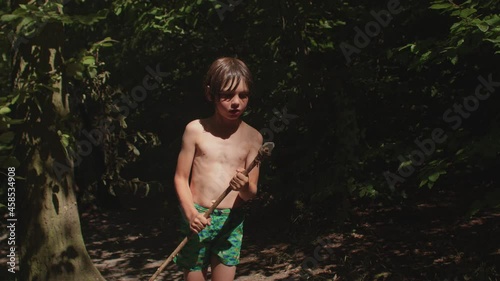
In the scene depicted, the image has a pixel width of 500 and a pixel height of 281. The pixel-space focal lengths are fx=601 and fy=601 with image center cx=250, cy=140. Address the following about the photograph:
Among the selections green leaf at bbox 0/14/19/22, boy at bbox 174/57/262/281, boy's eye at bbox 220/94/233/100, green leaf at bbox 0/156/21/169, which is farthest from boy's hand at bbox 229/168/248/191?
green leaf at bbox 0/14/19/22

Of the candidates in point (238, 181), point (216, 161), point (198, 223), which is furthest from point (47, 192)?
point (238, 181)

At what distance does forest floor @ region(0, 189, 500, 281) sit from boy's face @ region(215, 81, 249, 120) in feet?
10.1

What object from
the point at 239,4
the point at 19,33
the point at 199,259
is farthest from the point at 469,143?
the point at 239,4

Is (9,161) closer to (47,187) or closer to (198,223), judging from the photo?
(198,223)

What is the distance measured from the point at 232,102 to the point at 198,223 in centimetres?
67

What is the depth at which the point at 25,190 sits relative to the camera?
5.52 m

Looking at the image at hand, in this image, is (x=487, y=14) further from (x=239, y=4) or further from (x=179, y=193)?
(x=239, y=4)

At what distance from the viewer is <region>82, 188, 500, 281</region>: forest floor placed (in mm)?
6229

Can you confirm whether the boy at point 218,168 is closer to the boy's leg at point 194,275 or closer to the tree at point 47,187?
the boy's leg at point 194,275

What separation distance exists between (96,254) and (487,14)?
20.8ft

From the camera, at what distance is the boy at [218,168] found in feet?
10.7

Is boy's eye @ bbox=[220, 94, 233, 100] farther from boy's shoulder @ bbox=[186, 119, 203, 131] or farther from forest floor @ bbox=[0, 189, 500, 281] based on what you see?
forest floor @ bbox=[0, 189, 500, 281]

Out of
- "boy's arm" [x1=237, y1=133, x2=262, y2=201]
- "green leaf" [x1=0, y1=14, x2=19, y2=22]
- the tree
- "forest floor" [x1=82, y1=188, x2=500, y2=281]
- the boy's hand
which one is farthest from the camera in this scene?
"forest floor" [x1=82, y1=188, x2=500, y2=281]

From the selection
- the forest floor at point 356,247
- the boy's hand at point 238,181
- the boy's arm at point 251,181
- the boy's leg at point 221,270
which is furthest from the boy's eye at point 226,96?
the forest floor at point 356,247
